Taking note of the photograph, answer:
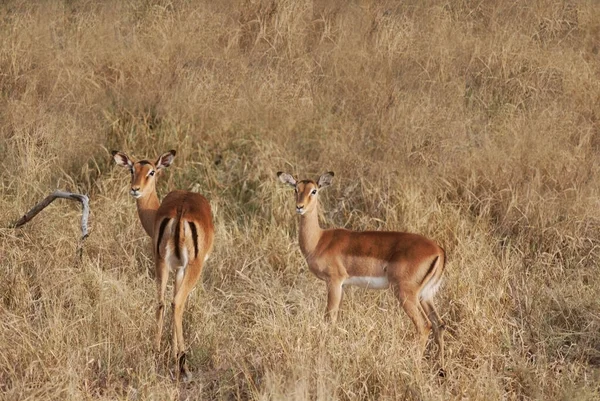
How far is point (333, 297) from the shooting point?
6.62m

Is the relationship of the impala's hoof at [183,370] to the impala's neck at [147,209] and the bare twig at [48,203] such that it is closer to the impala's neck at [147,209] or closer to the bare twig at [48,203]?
the impala's neck at [147,209]

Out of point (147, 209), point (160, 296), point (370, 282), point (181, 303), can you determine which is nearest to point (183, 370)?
point (181, 303)

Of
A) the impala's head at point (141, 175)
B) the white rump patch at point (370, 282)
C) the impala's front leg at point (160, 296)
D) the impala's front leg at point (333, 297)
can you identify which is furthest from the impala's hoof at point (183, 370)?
the impala's head at point (141, 175)

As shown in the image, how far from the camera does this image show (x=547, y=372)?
5664 millimetres

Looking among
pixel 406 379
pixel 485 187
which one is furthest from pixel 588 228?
pixel 406 379

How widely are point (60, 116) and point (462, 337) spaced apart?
4.78m

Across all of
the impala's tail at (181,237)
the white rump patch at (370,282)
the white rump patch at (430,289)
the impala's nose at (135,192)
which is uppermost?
the impala's tail at (181,237)

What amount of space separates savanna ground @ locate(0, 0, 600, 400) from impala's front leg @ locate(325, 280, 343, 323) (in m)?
0.13

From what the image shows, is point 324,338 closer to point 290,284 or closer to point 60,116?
point 290,284

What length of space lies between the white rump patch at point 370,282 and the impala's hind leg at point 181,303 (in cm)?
99

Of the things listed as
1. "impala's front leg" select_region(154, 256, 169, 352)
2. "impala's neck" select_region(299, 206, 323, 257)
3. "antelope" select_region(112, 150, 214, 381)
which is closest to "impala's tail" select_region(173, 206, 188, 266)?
"antelope" select_region(112, 150, 214, 381)

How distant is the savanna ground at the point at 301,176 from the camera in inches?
227

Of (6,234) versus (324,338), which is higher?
(324,338)

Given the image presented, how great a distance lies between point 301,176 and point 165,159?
169cm
